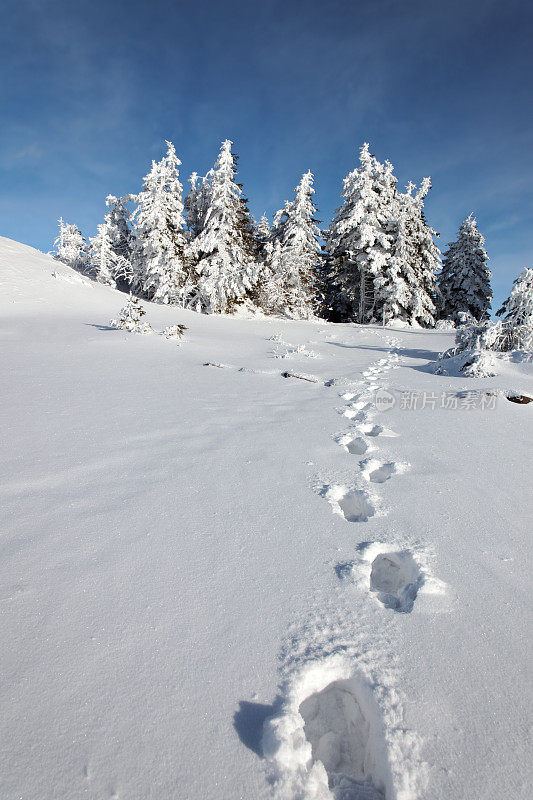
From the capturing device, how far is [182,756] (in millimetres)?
1147

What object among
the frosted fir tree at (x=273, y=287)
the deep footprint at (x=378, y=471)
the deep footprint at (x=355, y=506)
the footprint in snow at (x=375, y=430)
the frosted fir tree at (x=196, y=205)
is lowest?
the deep footprint at (x=355, y=506)

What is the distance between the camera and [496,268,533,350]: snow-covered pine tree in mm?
9523

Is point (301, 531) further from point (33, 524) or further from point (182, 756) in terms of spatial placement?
point (33, 524)

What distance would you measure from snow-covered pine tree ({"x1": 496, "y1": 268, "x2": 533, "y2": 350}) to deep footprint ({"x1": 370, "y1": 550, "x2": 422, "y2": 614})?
30.1 feet

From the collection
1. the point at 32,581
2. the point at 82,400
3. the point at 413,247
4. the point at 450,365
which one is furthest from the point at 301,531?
the point at 413,247

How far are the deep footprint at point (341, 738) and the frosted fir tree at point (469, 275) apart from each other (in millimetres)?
29590

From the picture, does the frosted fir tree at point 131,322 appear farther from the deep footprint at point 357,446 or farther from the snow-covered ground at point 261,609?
the deep footprint at point 357,446

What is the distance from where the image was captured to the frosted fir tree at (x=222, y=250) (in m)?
21.2

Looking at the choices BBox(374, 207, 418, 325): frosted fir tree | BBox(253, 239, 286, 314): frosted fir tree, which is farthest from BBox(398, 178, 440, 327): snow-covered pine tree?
BBox(253, 239, 286, 314): frosted fir tree

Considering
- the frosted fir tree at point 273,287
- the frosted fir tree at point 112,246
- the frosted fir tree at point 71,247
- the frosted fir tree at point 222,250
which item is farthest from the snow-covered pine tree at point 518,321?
the frosted fir tree at point 71,247

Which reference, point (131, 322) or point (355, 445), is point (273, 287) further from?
point (355, 445)

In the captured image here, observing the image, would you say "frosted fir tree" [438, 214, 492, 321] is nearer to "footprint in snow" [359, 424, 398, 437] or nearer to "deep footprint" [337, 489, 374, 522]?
"footprint in snow" [359, 424, 398, 437]

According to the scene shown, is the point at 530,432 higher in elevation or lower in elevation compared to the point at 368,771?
higher

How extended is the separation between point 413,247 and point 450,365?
20.6m
